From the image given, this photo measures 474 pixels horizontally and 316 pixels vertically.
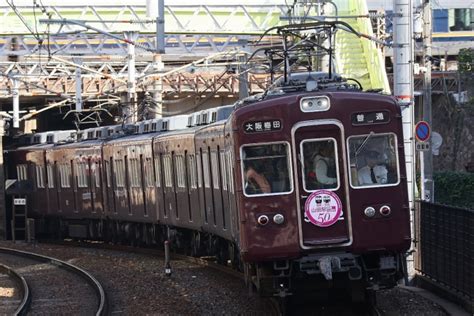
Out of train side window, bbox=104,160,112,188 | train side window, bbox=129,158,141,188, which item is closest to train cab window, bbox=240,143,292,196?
train side window, bbox=129,158,141,188

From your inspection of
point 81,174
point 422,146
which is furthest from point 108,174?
point 422,146

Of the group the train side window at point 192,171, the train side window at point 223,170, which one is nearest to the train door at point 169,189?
the train side window at point 192,171

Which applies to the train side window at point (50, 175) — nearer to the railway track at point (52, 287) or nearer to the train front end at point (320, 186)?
the railway track at point (52, 287)

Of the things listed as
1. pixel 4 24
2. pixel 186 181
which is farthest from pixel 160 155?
pixel 4 24

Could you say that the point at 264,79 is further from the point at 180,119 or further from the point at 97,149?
the point at 180,119

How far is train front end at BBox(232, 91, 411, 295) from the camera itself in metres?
12.4

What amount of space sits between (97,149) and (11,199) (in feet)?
23.5

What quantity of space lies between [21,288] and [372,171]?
28.1 ft

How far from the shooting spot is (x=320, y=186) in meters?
12.5

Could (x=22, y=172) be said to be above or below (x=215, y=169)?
below

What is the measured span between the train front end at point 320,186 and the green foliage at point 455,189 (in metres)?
17.9

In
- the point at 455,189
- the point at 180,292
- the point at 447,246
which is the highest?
the point at 447,246

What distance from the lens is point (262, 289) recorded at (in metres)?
12.6

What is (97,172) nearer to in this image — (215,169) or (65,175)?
(65,175)
